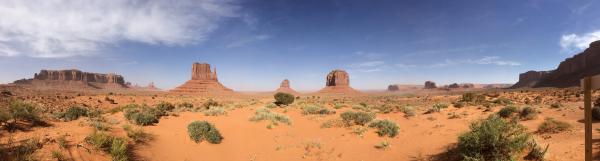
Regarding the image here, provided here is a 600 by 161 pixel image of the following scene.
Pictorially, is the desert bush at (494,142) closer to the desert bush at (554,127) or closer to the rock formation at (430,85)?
the desert bush at (554,127)

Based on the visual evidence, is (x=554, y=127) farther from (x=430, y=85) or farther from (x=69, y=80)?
(x=430, y=85)

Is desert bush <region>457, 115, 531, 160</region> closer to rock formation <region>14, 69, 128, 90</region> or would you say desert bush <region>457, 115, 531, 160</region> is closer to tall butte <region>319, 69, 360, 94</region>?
tall butte <region>319, 69, 360, 94</region>

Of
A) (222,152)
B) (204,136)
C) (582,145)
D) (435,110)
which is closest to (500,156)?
(582,145)

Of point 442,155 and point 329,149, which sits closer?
point 442,155

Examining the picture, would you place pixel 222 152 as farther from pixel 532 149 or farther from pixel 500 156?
pixel 532 149

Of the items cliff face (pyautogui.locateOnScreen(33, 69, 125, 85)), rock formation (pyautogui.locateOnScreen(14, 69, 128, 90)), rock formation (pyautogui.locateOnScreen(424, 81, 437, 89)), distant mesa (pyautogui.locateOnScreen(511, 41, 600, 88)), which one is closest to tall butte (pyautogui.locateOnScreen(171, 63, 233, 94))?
rock formation (pyautogui.locateOnScreen(14, 69, 128, 90))

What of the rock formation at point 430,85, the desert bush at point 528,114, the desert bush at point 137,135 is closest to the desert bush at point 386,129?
the desert bush at point 528,114

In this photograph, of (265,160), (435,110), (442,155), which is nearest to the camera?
(442,155)
